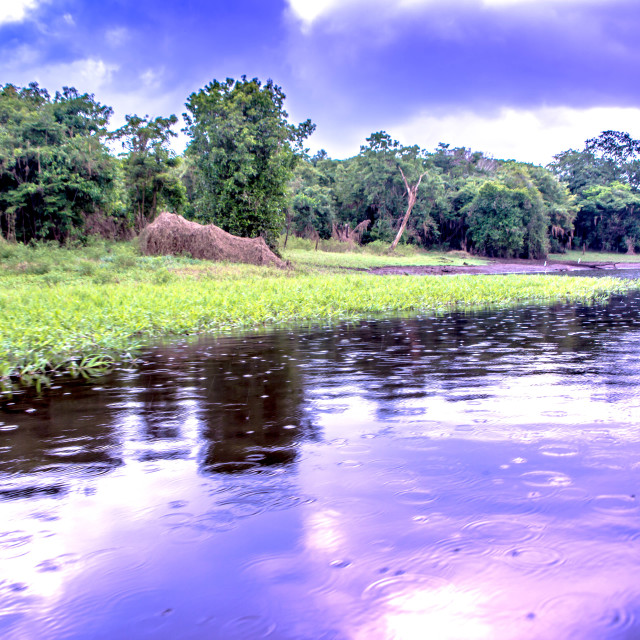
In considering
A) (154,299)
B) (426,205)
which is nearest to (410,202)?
(426,205)

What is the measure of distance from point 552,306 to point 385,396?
46.9ft

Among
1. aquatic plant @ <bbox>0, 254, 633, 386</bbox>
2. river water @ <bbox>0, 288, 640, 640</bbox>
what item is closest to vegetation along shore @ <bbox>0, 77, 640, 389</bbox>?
aquatic plant @ <bbox>0, 254, 633, 386</bbox>

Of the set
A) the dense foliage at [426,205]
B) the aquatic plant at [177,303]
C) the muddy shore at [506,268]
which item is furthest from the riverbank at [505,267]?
the aquatic plant at [177,303]

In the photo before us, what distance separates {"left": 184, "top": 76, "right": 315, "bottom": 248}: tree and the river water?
87.4 feet

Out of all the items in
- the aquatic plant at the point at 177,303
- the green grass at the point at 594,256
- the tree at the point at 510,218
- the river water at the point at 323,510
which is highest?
the tree at the point at 510,218

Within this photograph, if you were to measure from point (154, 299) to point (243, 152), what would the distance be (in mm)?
19257

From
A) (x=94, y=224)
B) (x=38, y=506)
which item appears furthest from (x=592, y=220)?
(x=38, y=506)

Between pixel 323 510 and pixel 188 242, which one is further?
pixel 188 242

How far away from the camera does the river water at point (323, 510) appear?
2855 mm

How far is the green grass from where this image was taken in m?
62.1

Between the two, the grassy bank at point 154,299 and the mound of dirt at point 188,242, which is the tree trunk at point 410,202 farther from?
the mound of dirt at point 188,242

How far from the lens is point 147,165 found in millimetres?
38250

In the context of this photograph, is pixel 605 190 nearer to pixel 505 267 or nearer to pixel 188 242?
pixel 505 267

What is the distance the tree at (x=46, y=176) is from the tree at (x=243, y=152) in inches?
204
